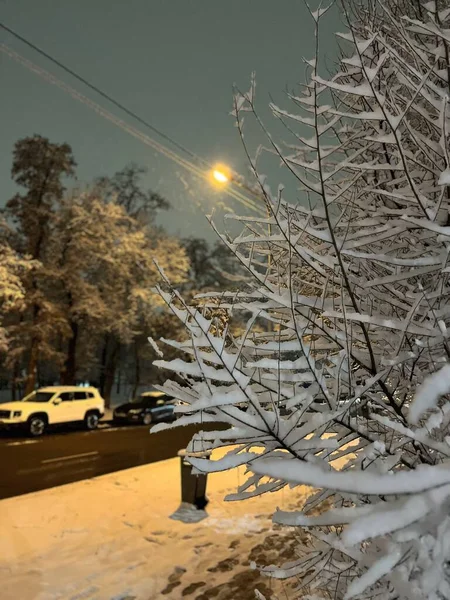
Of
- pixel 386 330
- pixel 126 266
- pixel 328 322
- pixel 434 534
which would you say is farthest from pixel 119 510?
pixel 126 266

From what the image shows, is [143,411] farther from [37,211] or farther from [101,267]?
[37,211]

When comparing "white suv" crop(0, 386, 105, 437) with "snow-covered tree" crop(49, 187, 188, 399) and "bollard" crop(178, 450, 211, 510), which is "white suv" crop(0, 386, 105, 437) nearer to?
"snow-covered tree" crop(49, 187, 188, 399)

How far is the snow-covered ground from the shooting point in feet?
15.7

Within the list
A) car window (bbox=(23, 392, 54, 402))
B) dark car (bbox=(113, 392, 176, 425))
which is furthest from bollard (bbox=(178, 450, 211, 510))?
dark car (bbox=(113, 392, 176, 425))

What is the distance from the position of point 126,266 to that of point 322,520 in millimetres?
21970

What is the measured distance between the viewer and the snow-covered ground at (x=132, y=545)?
15.7 feet

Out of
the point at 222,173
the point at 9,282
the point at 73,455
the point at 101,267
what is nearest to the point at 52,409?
the point at 73,455

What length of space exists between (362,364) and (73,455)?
12.3 meters

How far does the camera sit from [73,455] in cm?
1280

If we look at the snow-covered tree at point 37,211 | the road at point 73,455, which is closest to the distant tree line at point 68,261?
the snow-covered tree at point 37,211

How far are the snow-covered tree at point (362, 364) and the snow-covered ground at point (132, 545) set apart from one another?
8.37 feet

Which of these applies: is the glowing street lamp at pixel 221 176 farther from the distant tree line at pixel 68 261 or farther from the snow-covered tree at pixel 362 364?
the distant tree line at pixel 68 261

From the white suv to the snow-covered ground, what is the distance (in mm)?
8262

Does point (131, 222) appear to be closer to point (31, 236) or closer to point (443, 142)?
point (31, 236)
